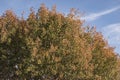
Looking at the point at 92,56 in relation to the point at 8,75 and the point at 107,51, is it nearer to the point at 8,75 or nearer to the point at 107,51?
the point at 107,51

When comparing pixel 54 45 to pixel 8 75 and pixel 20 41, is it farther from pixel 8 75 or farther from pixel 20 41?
pixel 8 75

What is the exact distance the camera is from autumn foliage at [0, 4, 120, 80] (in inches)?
1692

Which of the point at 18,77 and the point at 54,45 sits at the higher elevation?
the point at 54,45

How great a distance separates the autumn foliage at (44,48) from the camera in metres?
43.0

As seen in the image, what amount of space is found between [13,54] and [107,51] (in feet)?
44.8

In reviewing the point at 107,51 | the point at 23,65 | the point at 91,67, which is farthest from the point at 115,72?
the point at 23,65

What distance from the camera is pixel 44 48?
4341 centimetres

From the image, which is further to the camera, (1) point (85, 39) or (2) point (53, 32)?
(1) point (85, 39)

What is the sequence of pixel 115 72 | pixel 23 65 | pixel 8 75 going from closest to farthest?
pixel 23 65 < pixel 8 75 < pixel 115 72

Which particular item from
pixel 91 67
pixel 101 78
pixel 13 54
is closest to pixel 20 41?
pixel 13 54

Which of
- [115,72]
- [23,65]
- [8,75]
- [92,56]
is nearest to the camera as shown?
[23,65]

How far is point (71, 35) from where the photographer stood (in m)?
44.4

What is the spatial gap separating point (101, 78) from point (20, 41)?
12.3 m

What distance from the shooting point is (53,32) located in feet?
143
